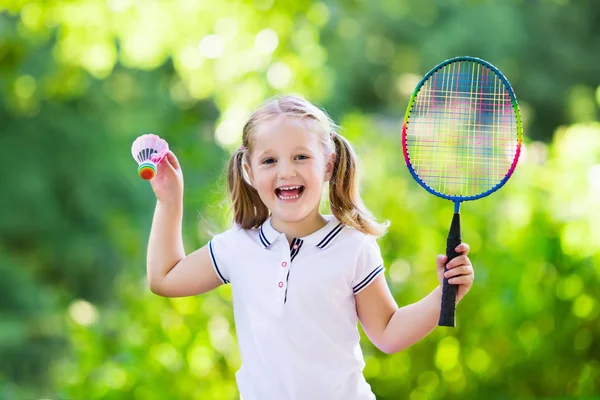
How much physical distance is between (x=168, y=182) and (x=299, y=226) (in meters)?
0.30

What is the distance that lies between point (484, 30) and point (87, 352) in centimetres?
595

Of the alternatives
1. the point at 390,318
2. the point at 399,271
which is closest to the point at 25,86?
the point at 399,271

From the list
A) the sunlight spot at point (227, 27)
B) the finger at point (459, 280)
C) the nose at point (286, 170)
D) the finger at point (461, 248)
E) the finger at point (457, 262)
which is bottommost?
the finger at point (459, 280)

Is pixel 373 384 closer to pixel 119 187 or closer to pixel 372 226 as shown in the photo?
pixel 372 226

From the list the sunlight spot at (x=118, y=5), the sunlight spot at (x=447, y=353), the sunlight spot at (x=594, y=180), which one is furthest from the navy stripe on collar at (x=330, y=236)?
the sunlight spot at (x=118, y=5)

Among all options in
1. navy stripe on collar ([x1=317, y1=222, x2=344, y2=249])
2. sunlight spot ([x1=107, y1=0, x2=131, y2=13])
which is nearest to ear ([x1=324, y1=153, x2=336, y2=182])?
navy stripe on collar ([x1=317, y1=222, x2=344, y2=249])

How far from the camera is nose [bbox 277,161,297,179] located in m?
1.71

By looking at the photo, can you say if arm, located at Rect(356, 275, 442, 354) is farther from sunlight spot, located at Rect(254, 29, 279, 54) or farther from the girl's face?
sunlight spot, located at Rect(254, 29, 279, 54)

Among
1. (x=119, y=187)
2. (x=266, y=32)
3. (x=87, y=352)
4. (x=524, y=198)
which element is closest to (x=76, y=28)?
(x=266, y=32)

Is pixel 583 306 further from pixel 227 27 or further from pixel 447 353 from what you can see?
pixel 227 27

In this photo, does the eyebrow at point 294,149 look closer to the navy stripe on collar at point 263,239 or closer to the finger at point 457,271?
the navy stripe on collar at point 263,239

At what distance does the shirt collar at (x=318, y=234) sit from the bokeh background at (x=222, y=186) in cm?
52

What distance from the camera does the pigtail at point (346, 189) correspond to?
183 cm

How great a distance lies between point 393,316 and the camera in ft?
5.74
